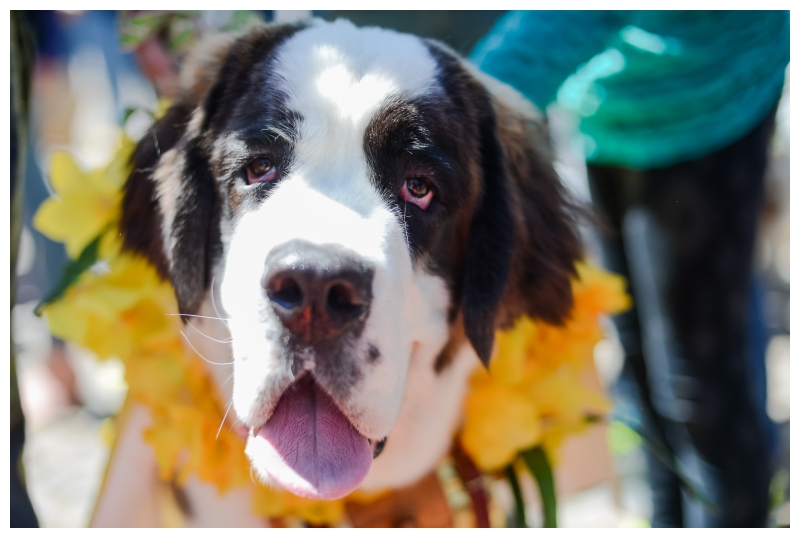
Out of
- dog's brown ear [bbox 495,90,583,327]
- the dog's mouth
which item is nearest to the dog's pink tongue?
the dog's mouth

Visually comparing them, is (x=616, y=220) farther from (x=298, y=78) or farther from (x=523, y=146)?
(x=298, y=78)

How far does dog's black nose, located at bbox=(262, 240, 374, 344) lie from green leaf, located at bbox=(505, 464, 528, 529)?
2.09ft

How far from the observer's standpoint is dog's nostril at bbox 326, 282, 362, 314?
85 cm

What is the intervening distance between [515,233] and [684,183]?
1.60 ft

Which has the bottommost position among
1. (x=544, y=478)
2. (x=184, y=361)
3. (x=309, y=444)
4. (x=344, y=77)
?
(x=544, y=478)

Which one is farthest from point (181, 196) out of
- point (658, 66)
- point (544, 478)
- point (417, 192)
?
point (658, 66)

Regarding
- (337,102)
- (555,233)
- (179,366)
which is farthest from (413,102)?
(179,366)

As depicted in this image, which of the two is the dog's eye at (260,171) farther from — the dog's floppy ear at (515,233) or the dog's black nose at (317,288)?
the dog's floppy ear at (515,233)

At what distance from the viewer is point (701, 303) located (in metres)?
1.44

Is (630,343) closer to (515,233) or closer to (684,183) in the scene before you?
(684,183)

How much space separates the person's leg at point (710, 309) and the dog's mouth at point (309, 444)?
906 mm

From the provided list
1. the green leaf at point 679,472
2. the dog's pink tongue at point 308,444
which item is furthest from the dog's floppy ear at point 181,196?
the green leaf at point 679,472

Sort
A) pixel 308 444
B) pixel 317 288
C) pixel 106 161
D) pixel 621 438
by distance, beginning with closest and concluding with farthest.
Answer: pixel 317 288
pixel 308 444
pixel 106 161
pixel 621 438
